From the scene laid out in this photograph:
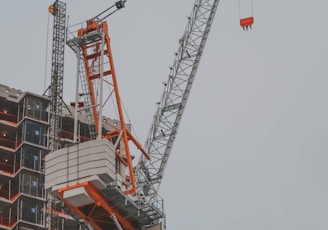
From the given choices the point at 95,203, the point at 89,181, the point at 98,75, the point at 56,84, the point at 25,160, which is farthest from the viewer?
the point at 56,84

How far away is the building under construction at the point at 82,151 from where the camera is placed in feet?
379

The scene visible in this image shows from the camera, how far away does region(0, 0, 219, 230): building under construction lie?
379ft

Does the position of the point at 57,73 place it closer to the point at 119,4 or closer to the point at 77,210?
the point at 119,4

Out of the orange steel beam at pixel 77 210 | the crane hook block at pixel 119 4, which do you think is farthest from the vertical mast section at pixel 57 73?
the orange steel beam at pixel 77 210

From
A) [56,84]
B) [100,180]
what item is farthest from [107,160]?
[56,84]

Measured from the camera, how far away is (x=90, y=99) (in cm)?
13312

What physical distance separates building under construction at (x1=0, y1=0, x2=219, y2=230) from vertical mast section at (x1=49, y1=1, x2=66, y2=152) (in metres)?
0.14

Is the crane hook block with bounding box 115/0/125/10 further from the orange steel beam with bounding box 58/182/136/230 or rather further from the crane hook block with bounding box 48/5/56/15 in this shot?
the orange steel beam with bounding box 58/182/136/230

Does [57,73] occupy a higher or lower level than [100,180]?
higher

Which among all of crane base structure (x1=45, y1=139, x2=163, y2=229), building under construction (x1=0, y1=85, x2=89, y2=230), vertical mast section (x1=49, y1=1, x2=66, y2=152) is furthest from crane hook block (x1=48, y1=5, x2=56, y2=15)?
crane base structure (x1=45, y1=139, x2=163, y2=229)

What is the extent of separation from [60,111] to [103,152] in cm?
5191

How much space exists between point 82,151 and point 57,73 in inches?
2123

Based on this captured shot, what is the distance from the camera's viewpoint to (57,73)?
168 meters

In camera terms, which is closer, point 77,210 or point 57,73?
point 77,210
